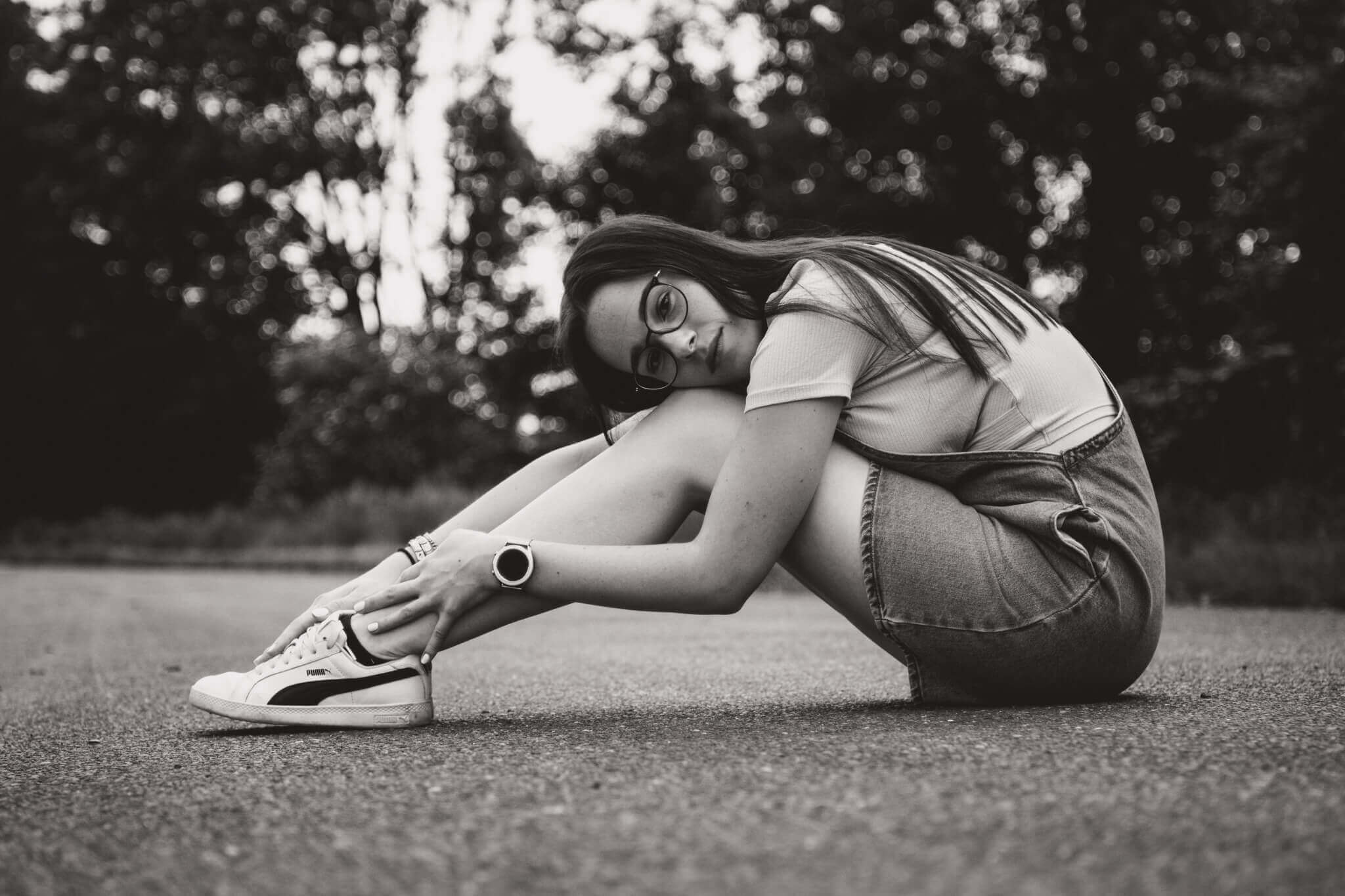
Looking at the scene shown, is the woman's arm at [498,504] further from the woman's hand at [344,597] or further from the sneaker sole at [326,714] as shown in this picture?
the sneaker sole at [326,714]

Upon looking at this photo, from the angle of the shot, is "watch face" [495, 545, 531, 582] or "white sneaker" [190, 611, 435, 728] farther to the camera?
"white sneaker" [190, 611, 435, 728]

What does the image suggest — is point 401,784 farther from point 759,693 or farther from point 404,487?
point 404,487

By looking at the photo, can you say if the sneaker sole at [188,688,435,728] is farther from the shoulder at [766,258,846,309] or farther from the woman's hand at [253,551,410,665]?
the shoulder at [766,258,846,309]

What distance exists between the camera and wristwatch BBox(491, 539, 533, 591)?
83.2 inches

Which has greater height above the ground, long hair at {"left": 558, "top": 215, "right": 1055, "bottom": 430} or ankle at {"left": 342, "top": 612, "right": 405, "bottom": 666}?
long hair at {"left": 558, "top": 215, "right": 1055, "bottom": 430}

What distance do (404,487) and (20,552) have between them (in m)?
7.51

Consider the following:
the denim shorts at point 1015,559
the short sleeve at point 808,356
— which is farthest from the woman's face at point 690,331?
the denim shorts at point 1015,559

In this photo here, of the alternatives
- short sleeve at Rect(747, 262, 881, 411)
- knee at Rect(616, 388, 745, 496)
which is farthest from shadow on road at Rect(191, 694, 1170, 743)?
short sleeve at Rect(747, 262, 881, 411)

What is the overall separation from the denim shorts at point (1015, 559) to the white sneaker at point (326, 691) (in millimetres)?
818

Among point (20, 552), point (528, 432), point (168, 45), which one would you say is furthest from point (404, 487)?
point (168, 45)

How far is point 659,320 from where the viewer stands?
88.1 inches

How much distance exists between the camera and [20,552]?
2078 centimetres

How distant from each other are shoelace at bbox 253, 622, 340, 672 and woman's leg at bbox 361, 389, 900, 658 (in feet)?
0.32

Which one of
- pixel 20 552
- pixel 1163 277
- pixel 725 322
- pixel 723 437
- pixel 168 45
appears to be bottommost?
pixel 20 552
